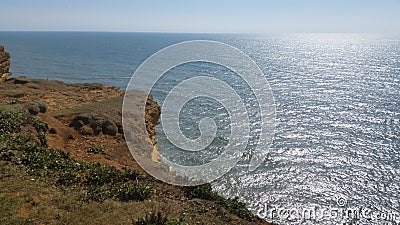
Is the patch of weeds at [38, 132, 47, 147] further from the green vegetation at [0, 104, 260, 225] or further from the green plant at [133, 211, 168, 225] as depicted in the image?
the green plant at [133, 211, 168, 225]

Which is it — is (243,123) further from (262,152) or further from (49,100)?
(49,100)

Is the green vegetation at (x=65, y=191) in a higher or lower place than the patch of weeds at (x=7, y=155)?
lower

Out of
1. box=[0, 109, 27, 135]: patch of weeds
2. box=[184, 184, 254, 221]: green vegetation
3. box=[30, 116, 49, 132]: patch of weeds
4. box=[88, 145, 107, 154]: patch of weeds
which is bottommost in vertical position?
box=[184, 184, 254, 221]: green vegetation

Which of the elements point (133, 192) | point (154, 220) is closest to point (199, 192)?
point (133, 192)

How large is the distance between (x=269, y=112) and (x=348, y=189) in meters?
Result: 23.2

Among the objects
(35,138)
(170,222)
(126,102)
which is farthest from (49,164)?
(126,102)

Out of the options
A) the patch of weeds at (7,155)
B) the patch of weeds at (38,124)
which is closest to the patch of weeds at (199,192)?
the patch of weeds at (7,155)

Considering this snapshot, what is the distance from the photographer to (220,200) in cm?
1487

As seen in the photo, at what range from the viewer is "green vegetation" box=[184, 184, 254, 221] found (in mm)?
14078

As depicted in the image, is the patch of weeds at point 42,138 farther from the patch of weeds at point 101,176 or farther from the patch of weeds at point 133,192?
the patch of weeds at point 133,192

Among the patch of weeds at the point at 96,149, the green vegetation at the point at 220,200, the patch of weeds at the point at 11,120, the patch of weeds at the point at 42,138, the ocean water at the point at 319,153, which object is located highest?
the patch of weeds at the point at 11,120

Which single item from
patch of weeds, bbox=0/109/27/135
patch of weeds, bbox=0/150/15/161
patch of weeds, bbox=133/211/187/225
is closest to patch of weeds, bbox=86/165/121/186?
patch of weeds, bbox=0/150/15/161

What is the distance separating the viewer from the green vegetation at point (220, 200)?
14.1 metres

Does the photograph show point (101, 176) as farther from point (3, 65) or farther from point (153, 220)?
point (3, 65)
